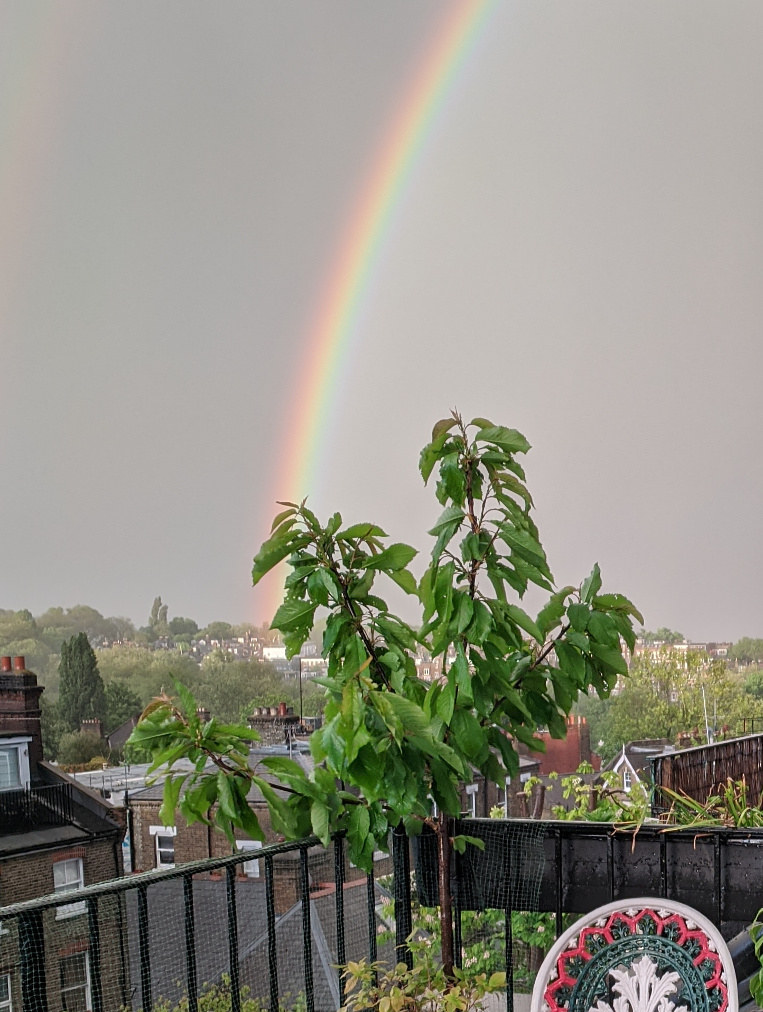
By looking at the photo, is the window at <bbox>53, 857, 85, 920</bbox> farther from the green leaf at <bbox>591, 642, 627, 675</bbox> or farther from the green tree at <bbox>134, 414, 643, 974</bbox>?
the green leaf at <bbox>591, 642, 627, 675</bbox>

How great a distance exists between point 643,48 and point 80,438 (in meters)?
26.8

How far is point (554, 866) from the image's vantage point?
1380 millimetres

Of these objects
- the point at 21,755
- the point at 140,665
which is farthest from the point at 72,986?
the point at 140,665

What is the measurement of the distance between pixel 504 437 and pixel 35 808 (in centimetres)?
1912

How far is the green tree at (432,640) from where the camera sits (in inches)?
47.6

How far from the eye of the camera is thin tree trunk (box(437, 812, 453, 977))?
1417 millimetres

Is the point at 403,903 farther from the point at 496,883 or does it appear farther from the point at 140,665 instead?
the point at 140,665

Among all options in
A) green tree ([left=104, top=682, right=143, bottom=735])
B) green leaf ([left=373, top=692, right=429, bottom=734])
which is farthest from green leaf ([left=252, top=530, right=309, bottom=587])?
green tree ([left=104, top=682, right=143, bottom=735])

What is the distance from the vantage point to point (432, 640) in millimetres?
1359

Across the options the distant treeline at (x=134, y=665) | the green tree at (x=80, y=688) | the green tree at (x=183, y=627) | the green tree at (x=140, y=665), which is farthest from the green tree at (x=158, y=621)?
the green tree at (x=80, y=688)

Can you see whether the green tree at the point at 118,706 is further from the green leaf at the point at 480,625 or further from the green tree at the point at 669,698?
the green leaf at the point at 480,625

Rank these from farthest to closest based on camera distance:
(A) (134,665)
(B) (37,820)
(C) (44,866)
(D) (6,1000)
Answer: (A) (134,665)
(B) (37,820)
(C) (44,866)
(D) (6,1000)

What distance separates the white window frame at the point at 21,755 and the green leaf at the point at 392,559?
19.2m

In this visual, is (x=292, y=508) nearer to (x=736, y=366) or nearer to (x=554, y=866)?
(x=554, y=866)
